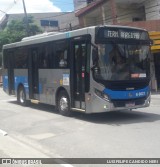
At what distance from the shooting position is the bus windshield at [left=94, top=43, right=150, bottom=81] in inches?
478

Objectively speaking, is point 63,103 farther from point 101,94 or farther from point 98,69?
point 98,69

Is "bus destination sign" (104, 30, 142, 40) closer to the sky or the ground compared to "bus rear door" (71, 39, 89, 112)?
closer to the sky

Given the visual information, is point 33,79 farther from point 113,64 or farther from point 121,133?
point 121,133

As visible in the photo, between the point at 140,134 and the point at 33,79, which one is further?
the point at 33,79

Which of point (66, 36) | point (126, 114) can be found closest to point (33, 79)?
point (66, 36)

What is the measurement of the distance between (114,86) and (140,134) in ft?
8.43

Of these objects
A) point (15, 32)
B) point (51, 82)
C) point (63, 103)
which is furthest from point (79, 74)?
point (15, 32)

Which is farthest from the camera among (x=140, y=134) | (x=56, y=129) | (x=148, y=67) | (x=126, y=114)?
(x=126, y=114)

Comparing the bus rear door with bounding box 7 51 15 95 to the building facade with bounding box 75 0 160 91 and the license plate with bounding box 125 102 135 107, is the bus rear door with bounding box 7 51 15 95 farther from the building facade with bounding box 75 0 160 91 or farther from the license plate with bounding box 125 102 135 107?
the building facade with bounding box 75 0 160 91

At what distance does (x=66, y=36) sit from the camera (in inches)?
541

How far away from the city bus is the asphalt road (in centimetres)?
64

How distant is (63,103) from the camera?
14.1m

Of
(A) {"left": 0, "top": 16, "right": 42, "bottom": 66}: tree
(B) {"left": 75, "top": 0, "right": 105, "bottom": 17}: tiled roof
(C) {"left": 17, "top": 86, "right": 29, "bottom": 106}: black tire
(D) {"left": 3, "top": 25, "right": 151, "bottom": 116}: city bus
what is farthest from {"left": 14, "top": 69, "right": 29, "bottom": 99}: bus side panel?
(A) {"left": 0, "top": 16, "right": 42, "bottom": 66}: tree

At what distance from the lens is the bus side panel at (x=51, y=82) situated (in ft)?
45.4
